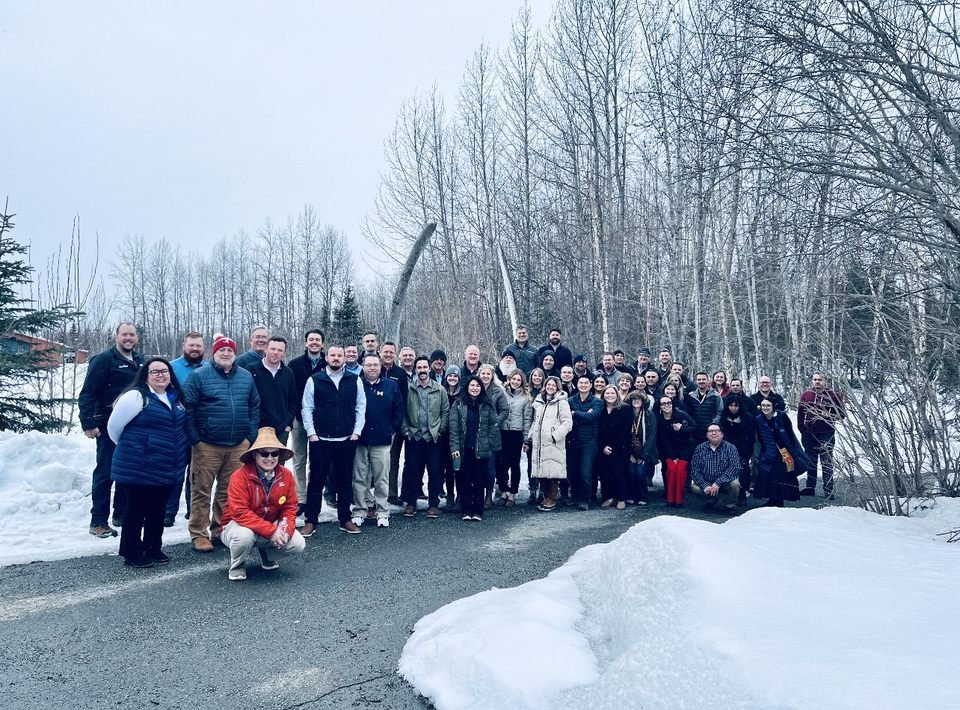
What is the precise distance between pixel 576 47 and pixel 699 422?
15562 mm

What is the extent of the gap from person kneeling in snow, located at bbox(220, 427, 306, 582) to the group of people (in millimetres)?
13

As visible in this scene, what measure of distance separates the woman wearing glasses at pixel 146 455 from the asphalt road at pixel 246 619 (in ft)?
0.99

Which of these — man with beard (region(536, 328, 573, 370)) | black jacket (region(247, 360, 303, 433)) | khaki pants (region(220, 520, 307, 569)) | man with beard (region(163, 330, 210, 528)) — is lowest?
khaki pants (region(220, 520, 307, 569))

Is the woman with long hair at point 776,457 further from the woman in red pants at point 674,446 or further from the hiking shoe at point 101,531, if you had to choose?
the hiking shoe at point 101,531

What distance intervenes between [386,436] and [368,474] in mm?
525

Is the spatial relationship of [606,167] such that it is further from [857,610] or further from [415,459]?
[857,610]

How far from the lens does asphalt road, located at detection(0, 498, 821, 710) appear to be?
12.3ft

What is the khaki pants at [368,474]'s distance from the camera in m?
7.75

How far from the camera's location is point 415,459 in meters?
8.39

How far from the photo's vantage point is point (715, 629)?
287 centimetres

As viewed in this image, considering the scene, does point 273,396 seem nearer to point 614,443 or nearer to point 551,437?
point 551,437

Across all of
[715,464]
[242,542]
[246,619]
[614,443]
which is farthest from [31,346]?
[715,464]

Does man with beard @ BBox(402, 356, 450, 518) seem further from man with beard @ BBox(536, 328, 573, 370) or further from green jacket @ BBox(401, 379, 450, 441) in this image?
man with beard @ BBox(536, 328, 573, 370)

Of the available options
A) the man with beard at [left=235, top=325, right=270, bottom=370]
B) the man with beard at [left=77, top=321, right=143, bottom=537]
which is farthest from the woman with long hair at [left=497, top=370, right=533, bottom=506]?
the man with beard at [left=77, top=321, right=143, bottom=537]
